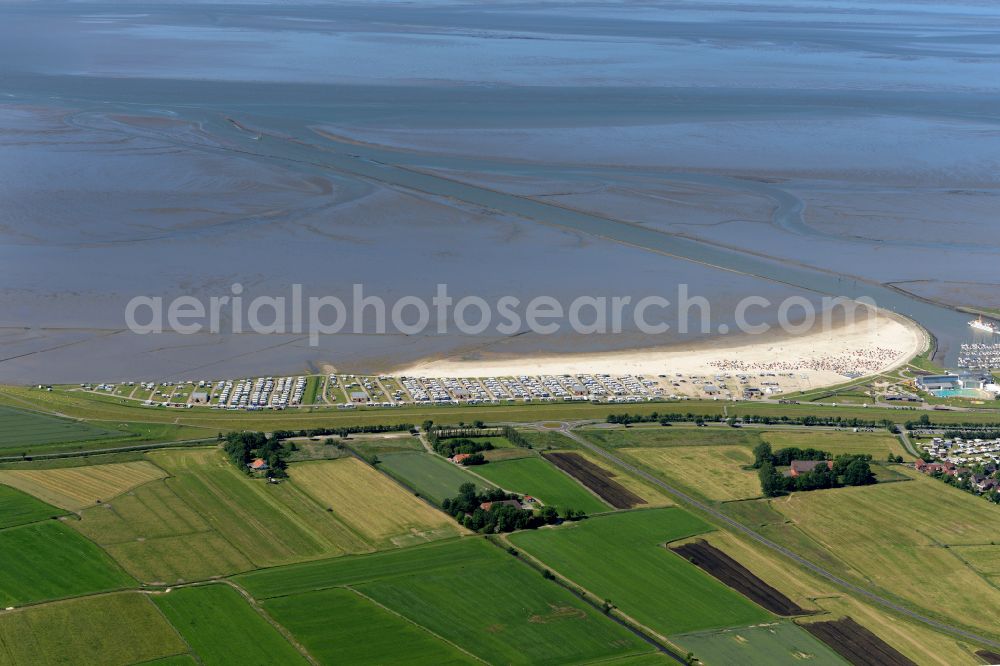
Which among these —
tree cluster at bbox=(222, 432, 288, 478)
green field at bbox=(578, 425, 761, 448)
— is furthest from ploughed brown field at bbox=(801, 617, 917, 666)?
tree cluster at bbox=(222, 432, 288, 478)

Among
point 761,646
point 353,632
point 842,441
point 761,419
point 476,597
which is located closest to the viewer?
point 761,646

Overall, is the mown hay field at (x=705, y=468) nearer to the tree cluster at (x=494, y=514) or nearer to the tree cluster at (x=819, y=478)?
the tree cluster at (x=819, y=478)

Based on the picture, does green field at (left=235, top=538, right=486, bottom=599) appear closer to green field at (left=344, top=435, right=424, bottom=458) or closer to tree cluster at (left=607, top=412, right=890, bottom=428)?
green field at (left=344, top=435, right=424, bottom=458)

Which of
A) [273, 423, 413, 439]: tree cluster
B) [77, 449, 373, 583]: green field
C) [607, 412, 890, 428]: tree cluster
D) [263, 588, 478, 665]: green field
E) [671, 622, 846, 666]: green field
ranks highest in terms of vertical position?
[607, 412, 890, 428]: tree cluster

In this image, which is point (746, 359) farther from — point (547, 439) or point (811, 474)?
point (547, 439)

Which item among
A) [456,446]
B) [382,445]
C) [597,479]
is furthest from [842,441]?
[382,445]

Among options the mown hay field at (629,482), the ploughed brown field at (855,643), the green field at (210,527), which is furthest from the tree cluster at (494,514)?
the ploughed brown field at (855,643)

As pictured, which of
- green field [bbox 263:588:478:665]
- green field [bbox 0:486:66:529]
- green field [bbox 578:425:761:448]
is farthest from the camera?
green field [bbox 578:425:761:448]
